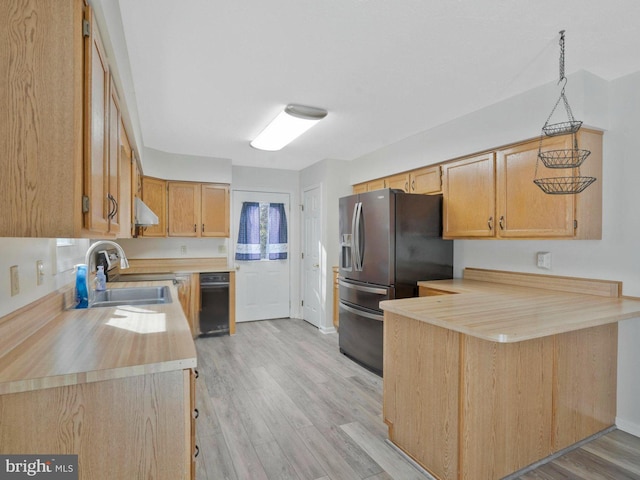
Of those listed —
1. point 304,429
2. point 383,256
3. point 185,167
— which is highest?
point 185,167

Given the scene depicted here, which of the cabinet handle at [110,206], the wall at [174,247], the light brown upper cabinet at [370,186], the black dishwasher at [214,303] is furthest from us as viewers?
the wall at [174,247]

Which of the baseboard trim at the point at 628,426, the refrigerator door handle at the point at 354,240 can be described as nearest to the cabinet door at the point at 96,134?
the refrigerator door handle at the point at 354,240

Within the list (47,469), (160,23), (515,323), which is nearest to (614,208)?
(515,323)

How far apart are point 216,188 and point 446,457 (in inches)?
Answer: 158

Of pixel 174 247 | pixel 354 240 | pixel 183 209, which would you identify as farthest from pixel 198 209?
pixel 354 240

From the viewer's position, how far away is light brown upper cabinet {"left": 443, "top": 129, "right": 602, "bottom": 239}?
235cm

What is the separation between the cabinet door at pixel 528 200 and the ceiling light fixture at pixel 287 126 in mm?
1564

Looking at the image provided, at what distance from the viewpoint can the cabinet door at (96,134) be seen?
3.66 ft

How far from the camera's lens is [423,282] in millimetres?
3240

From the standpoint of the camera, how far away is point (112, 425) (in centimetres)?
112

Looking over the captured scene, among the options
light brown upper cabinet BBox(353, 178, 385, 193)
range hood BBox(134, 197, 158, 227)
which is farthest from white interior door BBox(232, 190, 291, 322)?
range hood BBox(134, 197, 158, 227)

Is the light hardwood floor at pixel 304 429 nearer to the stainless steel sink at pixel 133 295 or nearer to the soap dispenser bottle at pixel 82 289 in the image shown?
the stainless steel sink at pixel 133 295

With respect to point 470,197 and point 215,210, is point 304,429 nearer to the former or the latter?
point 470,197

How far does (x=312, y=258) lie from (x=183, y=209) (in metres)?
1.90
